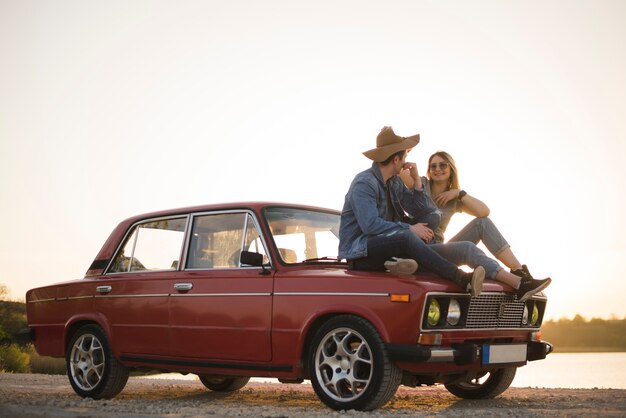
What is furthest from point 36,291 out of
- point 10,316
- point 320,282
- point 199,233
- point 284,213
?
point 10,316

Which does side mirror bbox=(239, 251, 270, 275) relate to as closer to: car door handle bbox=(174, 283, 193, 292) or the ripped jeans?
the ripped jeans

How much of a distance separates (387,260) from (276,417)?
1571mm

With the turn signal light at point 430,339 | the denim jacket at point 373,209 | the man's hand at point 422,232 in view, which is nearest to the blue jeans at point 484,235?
the denim jacket at point 373,209

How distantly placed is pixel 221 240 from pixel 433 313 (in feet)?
7.64

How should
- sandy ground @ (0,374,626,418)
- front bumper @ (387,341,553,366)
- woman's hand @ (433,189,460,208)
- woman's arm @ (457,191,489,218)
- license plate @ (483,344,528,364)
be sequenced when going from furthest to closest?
woman's hand @ (433,189,460,208) < woman's arm @ (457,191,489,218) < license plate @ (483,344,528,364) < sandy ground @ (0,374,626,418) < front bumper @ (387,341,553,366)

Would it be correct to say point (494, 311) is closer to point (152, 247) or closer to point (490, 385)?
point (490, 385)

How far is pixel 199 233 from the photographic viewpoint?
7.44 meters

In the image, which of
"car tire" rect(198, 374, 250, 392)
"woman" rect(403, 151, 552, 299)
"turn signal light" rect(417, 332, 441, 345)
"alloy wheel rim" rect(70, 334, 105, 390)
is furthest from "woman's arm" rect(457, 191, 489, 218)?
"alloy wheel rim" rect(70, 334, 105, 390)

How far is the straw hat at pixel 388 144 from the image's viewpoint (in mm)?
6762

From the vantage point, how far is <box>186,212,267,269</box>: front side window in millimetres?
6926

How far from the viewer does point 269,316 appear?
646cm

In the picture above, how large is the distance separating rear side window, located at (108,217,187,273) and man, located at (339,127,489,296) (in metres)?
1.91

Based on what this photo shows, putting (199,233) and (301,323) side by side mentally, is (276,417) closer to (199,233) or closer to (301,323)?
(301,323)

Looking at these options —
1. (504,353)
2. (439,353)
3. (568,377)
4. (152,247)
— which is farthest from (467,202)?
(568,377)
